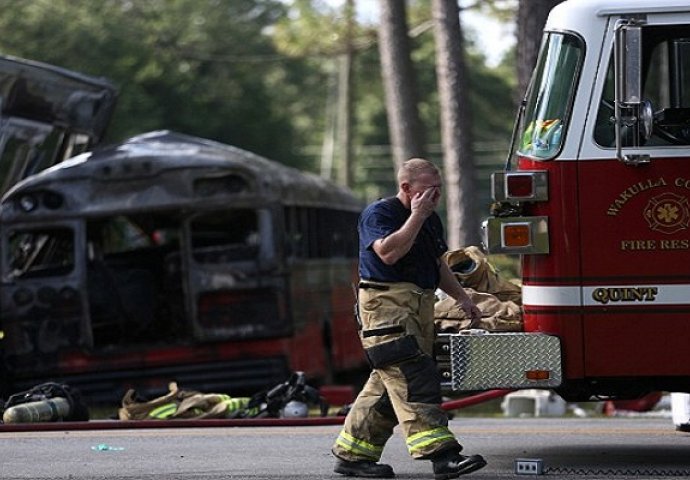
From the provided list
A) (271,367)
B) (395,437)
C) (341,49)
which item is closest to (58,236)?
(271,367)

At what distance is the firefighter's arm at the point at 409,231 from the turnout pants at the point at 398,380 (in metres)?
0.21

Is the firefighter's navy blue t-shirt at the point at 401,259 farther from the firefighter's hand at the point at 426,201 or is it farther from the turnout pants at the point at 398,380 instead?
the firefighter's hand at the point at 426,201

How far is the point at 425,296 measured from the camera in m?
9.77

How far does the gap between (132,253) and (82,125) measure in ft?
5.34

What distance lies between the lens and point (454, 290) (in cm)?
1002

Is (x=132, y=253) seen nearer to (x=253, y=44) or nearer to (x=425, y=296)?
(x=425, y=296)

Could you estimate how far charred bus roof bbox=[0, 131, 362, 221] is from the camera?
18.2m

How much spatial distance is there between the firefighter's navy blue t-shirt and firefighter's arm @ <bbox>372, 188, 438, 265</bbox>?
0.35 feet

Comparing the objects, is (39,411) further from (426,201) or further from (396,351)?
(426,201)

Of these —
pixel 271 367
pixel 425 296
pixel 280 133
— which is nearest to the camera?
pixel 425 296

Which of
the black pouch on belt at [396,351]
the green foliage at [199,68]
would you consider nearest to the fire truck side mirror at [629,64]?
the black pouch on belt at [396,351]

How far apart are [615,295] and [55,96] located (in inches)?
365

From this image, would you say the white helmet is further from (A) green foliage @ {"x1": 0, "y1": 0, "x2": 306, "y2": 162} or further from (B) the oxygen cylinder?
(A) green foliage @ {"x1": 0, "y1": 0, "x2": 306, "y2": 162}

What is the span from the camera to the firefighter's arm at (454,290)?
1002 centimetres
